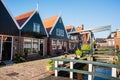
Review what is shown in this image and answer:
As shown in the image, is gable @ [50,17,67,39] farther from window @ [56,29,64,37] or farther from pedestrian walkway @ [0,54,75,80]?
pedestrian walkway @ [0,54,75,80]

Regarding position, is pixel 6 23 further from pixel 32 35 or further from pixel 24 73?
pixel 24 73

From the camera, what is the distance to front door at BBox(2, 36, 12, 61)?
1538 centimetres

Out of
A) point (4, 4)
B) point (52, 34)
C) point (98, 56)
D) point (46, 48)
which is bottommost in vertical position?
point (98, 56)

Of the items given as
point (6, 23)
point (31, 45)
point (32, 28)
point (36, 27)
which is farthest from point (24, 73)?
point (36, 27)

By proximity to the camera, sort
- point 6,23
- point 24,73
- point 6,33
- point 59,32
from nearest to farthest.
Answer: point 24,73 < point 6,33 < point 6,23 < point 59,32

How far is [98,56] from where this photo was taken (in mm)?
23703

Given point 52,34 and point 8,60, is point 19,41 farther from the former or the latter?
point 52,34

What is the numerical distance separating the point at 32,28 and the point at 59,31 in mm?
9487

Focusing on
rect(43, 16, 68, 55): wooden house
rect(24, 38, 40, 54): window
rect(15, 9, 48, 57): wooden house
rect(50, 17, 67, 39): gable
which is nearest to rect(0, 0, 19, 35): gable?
rect(15, 9, 48, 57): wooden house

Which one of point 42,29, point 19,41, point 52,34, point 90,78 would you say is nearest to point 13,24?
point 19,41

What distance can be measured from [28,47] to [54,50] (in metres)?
7.79

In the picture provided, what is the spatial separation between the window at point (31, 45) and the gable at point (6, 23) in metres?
2.80

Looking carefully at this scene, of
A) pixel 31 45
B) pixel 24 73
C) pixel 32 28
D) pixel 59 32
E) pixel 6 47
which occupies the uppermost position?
pixel 59 32

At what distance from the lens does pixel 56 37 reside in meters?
27.3
